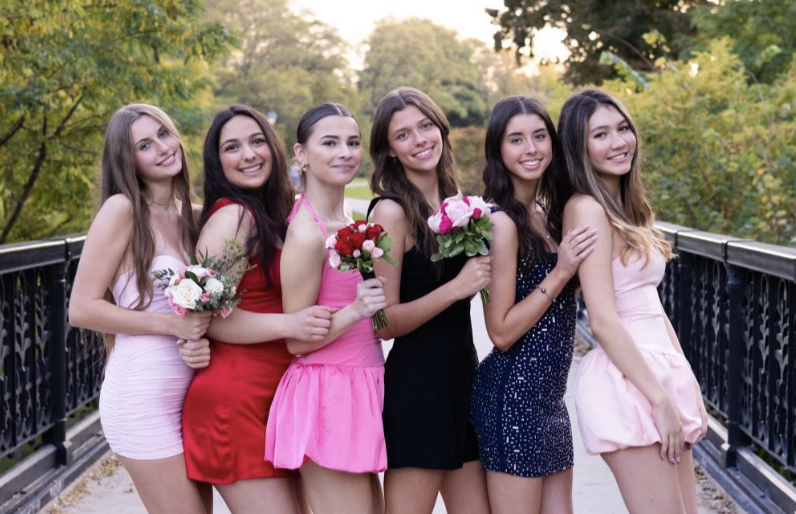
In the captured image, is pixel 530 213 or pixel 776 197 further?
pixel 776 197

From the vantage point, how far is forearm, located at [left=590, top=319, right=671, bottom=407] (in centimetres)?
360

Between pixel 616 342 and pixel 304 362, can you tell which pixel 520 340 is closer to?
pixel 616 342

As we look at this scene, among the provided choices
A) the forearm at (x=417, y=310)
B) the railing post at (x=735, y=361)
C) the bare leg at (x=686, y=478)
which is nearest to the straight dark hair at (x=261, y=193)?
the forearm at (x=417, y=310)

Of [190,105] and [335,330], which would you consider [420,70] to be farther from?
[335,330]

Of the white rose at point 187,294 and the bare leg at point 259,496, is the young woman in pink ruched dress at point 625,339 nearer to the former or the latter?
the bare leg at point 259,496

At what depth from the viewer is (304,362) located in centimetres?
385

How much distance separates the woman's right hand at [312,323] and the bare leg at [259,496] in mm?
Answer: 610

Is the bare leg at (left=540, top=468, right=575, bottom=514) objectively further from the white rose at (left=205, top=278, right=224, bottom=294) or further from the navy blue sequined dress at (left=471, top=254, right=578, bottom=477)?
the white rose at (left=205, top=278, right=224, bottom=294)

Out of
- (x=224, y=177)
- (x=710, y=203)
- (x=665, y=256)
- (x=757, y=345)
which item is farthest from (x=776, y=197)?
(x=224, y=177)

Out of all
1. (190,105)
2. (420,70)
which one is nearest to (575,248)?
(190,105)

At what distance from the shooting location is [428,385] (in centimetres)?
381

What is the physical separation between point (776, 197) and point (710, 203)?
57.0 inches

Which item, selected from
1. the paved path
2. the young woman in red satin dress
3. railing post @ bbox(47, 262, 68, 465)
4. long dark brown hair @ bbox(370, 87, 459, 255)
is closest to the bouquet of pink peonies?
long dark brown hair @ bbox(370, 87, 459, 255)

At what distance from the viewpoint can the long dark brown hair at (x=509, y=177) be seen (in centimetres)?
389
